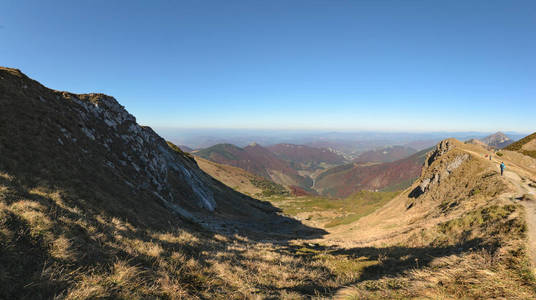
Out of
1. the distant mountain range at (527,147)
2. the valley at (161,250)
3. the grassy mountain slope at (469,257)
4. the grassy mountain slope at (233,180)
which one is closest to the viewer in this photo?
the valley at (161,250)

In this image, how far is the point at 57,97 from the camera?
1125 inches

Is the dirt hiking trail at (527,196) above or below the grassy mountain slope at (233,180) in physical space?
above

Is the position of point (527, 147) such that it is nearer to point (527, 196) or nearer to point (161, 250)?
point (527, 196)

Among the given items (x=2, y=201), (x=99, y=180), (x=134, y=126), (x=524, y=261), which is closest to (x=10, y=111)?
(x=99, y=180)

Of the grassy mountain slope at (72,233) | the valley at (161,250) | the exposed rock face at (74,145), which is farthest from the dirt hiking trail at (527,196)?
the exposed rock face at (74,145)

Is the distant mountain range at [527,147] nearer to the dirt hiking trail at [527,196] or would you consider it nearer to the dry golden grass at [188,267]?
the dirt hiking trail at [527,196]

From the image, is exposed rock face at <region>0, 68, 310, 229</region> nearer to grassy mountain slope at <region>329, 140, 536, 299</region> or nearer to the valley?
the valley

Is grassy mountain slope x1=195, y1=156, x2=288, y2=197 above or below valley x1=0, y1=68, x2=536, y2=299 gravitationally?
below

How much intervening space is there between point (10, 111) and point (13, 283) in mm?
23323

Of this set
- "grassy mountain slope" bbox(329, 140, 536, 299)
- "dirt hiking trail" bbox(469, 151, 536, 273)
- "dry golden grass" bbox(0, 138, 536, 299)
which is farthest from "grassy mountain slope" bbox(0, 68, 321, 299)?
"dirt hiking trail" bbox(469, 151, 536, 273)

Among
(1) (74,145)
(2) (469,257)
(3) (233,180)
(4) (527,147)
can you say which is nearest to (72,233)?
(2) (469,257)

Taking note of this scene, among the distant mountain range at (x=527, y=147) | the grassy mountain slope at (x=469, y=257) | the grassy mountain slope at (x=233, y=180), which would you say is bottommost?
the grassy mountain slope at (x=233, y=180)

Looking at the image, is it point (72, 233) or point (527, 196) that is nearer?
point (72, 233)

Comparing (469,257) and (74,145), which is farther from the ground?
(74,145)
